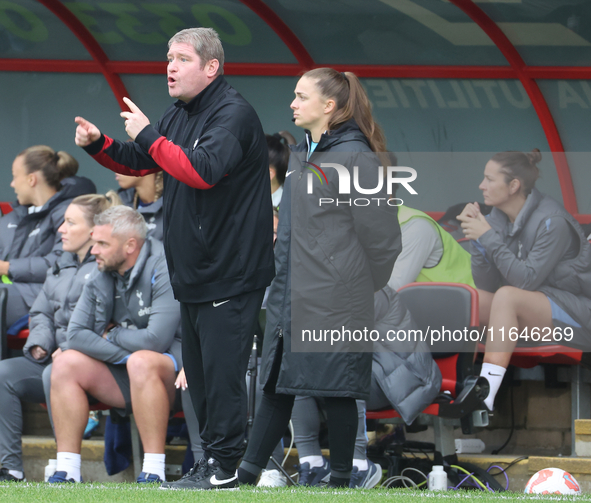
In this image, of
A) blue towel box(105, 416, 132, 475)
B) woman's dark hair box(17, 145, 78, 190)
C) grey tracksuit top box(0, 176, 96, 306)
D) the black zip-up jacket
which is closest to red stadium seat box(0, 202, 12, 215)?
grey tracksuit top box(0, 176, 96, 306)

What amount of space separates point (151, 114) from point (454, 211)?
265cm

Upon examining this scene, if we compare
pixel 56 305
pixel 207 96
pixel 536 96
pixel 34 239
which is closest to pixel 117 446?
pixel 56 305

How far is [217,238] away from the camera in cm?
322

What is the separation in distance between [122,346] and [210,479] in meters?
1.56

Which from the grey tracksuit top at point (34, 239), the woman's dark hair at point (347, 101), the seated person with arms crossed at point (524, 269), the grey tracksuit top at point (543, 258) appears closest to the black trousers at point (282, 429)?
the woman's dark hair at point (347, 101)

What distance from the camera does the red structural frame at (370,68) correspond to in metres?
6.25

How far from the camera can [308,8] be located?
651 cm

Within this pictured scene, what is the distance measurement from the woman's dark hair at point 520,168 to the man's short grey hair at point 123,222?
2048mm

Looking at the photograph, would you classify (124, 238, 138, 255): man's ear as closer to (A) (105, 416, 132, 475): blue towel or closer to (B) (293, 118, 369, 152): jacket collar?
(A) (105, 416, 132, 475): blue towel

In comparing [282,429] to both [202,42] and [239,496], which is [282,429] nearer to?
[239,496]

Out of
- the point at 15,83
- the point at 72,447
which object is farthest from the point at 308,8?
the point at 72,447

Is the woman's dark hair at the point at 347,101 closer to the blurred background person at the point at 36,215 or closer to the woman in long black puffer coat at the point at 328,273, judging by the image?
the woman in long black puffer coat at the point at 328,273

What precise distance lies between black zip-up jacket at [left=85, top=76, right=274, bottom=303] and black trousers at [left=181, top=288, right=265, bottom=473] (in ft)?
0.19

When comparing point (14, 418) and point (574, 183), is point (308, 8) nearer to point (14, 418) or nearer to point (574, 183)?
point (574, 183)
